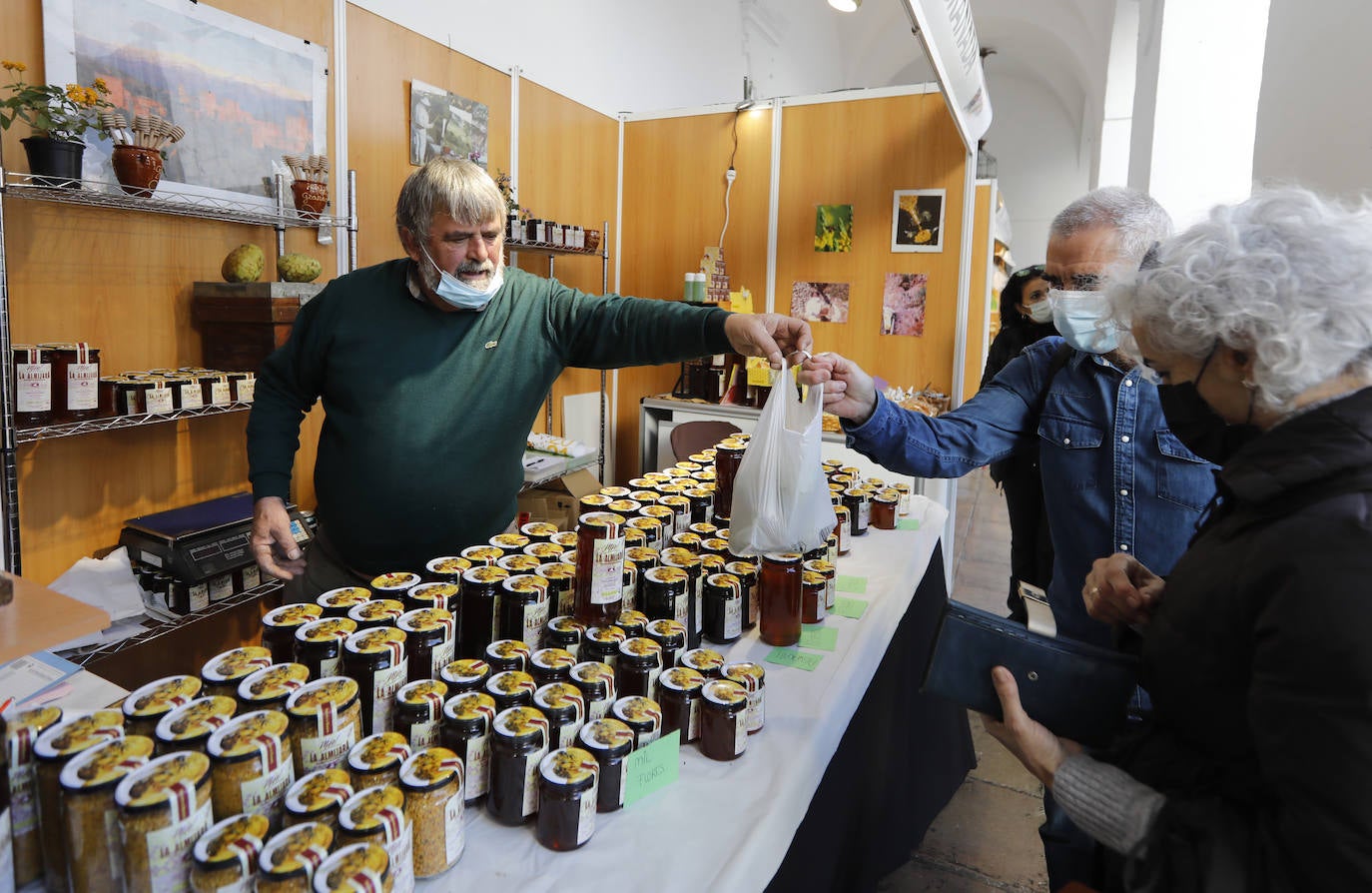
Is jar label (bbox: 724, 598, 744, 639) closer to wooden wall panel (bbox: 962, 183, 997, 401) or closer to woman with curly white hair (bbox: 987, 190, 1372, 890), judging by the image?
woman with curly white hair (bbox: 987, 190, 1372, 890)

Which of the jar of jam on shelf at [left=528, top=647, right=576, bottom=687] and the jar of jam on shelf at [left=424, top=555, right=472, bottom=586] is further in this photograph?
the jar of jam on shelf at [left=424, top=555, right=472, bottom=586]

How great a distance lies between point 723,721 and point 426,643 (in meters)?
0.45

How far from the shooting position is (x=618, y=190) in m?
5.16

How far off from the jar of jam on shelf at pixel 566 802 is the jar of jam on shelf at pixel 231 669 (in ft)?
1.40

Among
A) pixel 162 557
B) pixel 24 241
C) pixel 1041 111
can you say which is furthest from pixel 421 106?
pixel 1041 111

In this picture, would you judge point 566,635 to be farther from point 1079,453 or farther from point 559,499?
point 559,499

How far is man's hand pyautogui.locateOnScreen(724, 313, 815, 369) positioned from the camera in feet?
5.30

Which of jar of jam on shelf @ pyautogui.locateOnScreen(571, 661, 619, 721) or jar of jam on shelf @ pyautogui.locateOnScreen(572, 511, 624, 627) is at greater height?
jar of jam on shelf @ pyautogui.locateOnScreen(572, 511, 624, 627)

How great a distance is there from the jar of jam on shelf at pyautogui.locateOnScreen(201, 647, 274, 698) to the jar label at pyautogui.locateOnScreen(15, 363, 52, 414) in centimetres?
145

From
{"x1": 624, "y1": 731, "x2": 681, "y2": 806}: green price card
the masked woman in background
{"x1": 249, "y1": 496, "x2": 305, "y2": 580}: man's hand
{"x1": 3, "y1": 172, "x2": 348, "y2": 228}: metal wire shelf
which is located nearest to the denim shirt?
the masked woman in background

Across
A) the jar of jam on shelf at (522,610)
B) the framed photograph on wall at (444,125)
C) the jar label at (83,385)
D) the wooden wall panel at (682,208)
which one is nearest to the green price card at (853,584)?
the jar of jam on shelf at (522,610)

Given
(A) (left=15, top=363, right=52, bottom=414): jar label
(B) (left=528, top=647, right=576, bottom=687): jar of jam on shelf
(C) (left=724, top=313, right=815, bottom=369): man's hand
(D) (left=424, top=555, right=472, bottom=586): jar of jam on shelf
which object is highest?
(C) (left=724, top=313, right=815, bottom=369): man's hand

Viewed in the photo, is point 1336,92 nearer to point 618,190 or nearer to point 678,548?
point 678,548

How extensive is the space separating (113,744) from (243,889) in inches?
9.7
